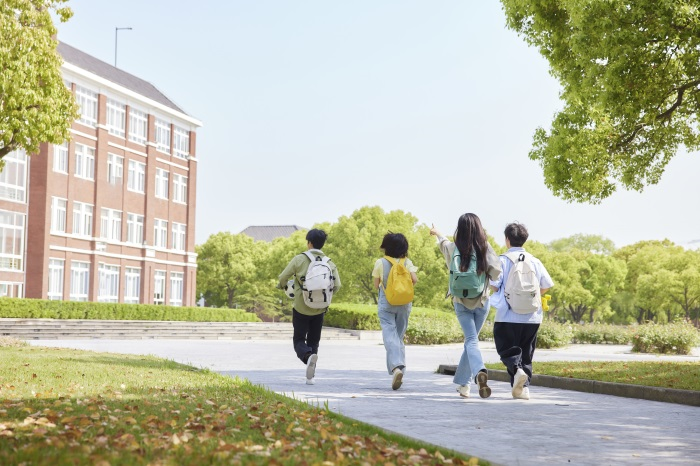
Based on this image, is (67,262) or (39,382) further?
(67,262)

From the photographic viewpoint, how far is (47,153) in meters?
41.8

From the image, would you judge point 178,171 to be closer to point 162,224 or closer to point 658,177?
point 162,224

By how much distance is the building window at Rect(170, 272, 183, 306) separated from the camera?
52906 mm

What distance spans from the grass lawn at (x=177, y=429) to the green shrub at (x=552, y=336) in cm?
1689

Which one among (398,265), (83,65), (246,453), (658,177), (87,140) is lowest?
(246,453)

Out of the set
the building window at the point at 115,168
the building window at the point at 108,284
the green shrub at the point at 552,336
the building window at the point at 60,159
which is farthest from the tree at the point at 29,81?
the building window at the point at 115,168

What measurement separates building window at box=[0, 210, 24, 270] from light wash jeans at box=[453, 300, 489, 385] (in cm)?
3546

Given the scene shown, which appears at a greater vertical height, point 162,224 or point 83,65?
point 83,65

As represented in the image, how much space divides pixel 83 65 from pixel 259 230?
198 ft

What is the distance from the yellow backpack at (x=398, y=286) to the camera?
9.51 m

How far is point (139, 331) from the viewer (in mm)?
32562

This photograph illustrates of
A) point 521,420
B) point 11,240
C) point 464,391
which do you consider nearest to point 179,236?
point 11,240

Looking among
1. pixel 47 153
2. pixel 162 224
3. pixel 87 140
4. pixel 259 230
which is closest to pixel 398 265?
pixel 47 153

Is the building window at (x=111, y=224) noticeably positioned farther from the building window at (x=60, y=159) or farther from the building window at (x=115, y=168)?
the building window at (x=60, y=159)
